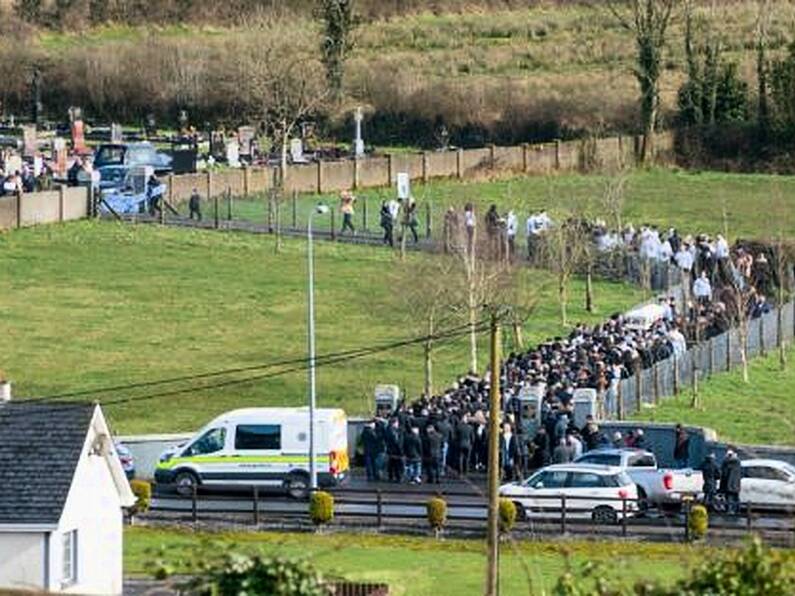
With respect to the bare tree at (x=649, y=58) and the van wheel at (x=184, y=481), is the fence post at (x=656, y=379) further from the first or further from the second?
the bare tree at (x=649, y=58)

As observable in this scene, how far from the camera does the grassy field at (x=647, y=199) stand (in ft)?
270

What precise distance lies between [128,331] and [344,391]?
8.43 m

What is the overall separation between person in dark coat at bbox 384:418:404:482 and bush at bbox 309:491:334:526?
3.98 m

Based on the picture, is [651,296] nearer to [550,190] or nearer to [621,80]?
[550,190]

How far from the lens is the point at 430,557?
43.9 metres

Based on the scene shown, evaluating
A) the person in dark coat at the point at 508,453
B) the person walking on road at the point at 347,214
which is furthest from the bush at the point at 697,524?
the person walking on road at the point at 347,214

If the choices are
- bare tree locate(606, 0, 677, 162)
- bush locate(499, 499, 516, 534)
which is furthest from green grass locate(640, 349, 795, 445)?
bare tree locate(606, 0, 677, 162)

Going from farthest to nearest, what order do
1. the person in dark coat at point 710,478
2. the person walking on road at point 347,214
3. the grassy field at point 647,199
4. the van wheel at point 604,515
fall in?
the grassy field at point 647,199 < the person walking on road at point 347,214 < the person in dark coat at point 710,478 < the van wheel at point 604,515

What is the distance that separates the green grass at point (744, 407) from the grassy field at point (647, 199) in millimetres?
18355

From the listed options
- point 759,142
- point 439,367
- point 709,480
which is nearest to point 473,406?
point 709,480

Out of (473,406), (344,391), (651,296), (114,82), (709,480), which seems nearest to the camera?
(709,480)

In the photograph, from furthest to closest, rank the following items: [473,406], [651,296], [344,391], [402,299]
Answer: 1. [651,296]
2. [402,299]
3. [344,391]
4. [473,406]

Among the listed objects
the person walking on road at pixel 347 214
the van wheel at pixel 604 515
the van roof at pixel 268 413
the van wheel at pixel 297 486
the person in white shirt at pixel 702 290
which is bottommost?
the van wheel at pixel 297 486

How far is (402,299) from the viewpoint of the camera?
210ft
